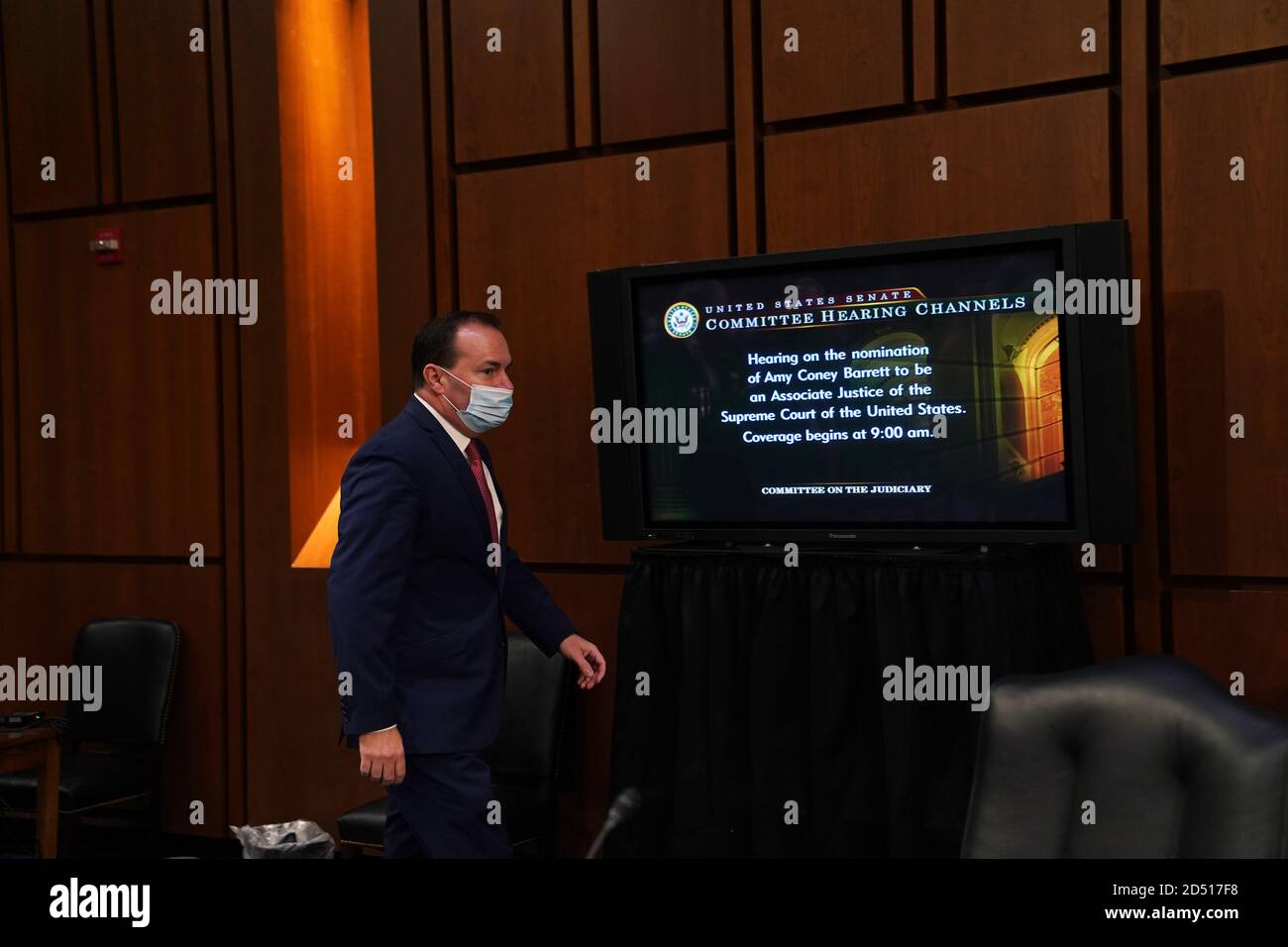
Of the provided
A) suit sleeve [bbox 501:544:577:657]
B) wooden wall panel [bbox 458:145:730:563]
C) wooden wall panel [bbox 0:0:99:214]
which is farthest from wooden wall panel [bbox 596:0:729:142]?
wooden wall panel [bbox 0:0:99:214]

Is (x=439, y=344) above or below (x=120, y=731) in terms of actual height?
above

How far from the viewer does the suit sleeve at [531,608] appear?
10.7 ft

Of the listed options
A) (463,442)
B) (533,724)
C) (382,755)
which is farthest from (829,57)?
(382,755)

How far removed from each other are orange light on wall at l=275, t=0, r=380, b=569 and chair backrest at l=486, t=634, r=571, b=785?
120 cm

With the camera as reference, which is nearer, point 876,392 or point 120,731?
point 876,392

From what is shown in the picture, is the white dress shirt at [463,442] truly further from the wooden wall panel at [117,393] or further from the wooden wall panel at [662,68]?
the wooden wall panel at [117,393]

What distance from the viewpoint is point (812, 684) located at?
342cm

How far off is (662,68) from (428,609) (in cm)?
215

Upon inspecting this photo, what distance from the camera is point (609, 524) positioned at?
12.7ft

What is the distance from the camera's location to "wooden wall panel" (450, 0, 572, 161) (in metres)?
4.40

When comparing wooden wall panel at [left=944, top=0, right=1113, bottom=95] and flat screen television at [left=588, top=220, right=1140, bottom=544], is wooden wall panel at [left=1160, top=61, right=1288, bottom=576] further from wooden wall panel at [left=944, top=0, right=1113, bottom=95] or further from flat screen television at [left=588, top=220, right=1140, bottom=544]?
flat screen television at [left=588, top=220, right=1140, bottom=544]

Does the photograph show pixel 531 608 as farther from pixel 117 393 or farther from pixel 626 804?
pixel 117 393

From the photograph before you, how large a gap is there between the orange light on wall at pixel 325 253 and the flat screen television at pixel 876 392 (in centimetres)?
164
